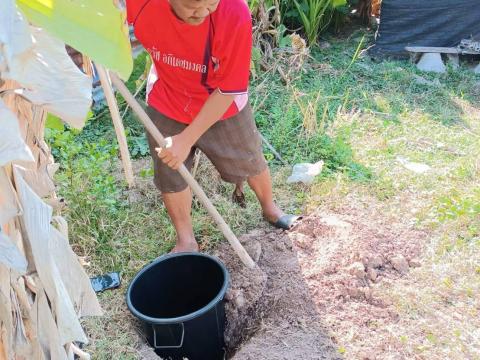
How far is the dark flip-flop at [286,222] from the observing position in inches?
111

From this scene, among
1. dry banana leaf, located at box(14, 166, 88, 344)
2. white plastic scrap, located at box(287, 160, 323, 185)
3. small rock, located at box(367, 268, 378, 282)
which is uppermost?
dry banana leaf, located at box(14, 166, 88, 344)

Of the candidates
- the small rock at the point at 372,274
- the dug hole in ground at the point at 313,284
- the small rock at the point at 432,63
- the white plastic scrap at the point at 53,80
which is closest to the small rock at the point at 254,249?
the dug hole in ground at the point at 313,284

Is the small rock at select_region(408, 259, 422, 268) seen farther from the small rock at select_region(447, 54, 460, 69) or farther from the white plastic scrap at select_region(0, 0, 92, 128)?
the small rock at select_region(447, 54, 460, 69)

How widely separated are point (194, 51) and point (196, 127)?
0.98ft

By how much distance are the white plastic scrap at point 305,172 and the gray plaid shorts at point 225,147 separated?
23.8 inches

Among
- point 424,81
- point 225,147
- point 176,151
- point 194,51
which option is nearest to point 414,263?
point 225,147

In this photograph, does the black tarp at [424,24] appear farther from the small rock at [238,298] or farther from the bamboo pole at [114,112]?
the small rock at [238,298]

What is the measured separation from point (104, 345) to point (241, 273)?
26.5 inches

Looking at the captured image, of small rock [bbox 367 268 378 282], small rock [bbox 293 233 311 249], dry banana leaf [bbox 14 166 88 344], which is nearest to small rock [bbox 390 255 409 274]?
small rock [bbox 367 268 378 282]

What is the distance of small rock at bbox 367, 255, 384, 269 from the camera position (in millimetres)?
2520

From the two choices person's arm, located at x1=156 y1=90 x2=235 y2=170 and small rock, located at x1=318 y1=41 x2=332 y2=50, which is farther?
small rock, located at x1=318 y1=41 x2=332 y2=50

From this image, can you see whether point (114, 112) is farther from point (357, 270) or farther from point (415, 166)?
point (415, 166)

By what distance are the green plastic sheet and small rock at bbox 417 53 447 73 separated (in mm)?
4440

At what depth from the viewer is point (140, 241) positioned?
275 centimetres
